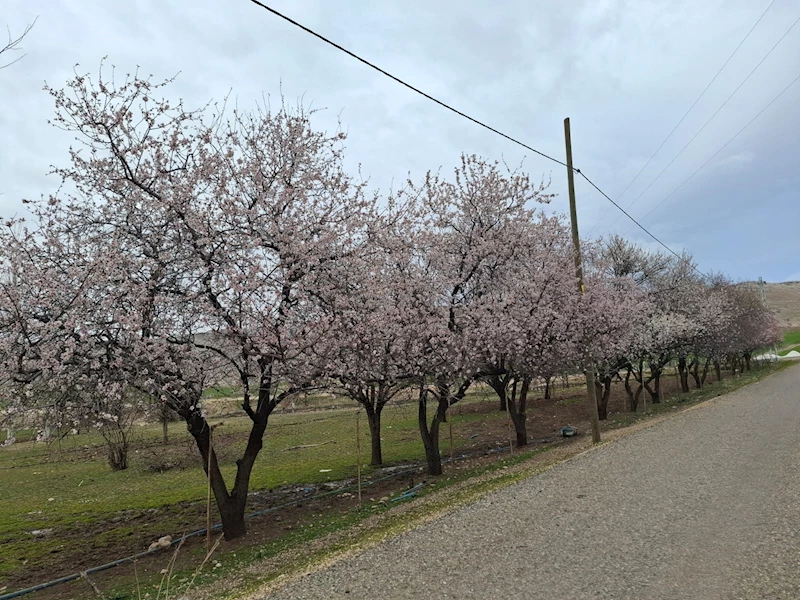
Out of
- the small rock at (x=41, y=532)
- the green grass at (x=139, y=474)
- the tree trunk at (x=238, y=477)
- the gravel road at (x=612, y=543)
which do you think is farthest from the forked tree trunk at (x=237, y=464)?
the small rock at (x=41, y=532)

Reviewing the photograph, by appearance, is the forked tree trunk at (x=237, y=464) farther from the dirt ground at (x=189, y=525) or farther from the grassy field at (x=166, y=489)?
the grassy field at (x=166, y=489)

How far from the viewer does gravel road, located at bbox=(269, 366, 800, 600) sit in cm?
471

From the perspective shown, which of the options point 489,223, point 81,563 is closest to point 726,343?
point 489,223

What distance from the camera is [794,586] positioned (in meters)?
4.37

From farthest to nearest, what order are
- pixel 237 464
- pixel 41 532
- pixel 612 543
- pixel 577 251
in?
pixel 577 251 → pixel 41 532 → pixel 237 464 → pixel 612 543

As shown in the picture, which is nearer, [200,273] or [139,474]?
[200,273]

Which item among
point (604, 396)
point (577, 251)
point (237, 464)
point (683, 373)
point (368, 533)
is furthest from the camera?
point (683, 373)

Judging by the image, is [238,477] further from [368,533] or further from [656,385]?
[656,385]

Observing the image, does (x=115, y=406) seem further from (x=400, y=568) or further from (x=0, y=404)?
(x=400, y=568)

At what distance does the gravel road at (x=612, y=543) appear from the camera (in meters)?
4.71

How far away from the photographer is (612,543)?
5.79 m

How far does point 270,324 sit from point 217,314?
0.88 meters

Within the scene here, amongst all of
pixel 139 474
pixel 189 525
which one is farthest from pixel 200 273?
pixel 139 474

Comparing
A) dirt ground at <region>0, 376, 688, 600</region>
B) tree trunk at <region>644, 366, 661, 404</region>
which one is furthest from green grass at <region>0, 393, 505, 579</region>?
tree trunk at <region>644, 366, 661, 404</region>
